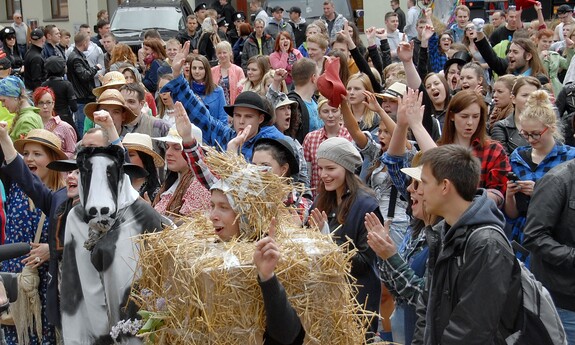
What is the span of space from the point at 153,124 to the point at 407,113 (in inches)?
171

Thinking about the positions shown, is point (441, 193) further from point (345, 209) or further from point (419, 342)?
point (345, 209)

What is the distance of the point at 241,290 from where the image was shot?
4496 mm

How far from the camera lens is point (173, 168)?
7.16 m

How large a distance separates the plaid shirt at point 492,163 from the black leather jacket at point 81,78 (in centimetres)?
1043

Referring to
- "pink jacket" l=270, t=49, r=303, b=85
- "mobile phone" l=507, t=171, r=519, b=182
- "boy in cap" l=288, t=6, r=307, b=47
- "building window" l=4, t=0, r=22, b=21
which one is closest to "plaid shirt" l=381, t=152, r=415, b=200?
"mobile phone" l=507, t=171, r=519, b=182

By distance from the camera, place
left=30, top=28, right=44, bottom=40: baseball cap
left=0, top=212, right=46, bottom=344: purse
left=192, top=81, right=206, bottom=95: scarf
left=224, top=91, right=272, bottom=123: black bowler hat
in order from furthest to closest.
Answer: left=30, top=28, right=44, bottom=40: baseball cap → left=192, top=81, right=206, bottom=95: scarf → left=224, top=91, right=272, bottom=123: black bowler hat → left=0, top=212, right=46, bottom=344: purse

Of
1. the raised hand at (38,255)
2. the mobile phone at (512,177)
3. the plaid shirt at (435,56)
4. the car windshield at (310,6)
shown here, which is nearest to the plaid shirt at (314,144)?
the mobile phone at (512,177)

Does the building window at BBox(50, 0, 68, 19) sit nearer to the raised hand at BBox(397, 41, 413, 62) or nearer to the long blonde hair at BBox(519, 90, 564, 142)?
the raised hand at BBox(397, 41, 413, 62)

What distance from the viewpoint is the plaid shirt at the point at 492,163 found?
273 inches

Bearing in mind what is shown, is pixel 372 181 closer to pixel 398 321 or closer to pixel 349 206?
pixel 349 206

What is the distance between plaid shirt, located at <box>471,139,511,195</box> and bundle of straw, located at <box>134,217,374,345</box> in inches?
90.6

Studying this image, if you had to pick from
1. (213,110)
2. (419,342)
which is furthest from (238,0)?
(419,342)

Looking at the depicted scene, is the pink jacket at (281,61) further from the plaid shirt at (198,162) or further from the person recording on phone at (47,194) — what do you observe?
the plaid shirt at (198,162)

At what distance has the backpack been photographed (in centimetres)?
449
